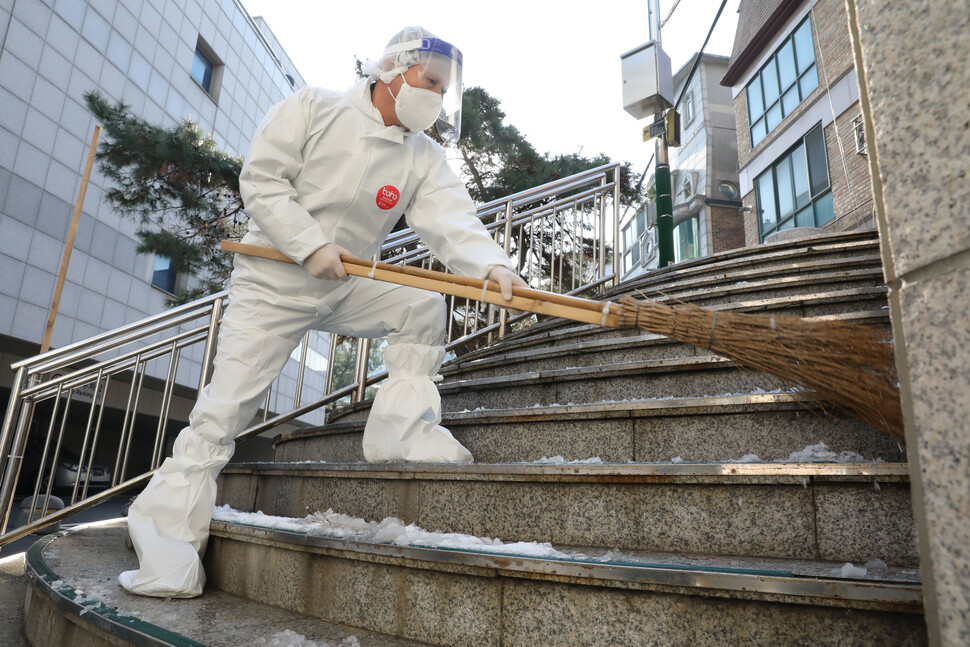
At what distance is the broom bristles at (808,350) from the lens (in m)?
1.85

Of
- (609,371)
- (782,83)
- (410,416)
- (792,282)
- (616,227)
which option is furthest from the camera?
(782,83)

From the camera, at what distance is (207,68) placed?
62.1 feet

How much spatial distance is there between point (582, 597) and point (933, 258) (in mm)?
1052

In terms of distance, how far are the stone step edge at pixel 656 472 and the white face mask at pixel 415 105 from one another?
1475 millimetres

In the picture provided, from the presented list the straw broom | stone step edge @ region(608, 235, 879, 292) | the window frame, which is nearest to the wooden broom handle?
the straw broom

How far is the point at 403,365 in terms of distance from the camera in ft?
8.94

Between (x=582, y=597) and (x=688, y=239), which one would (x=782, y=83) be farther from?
(x=582, y=597)

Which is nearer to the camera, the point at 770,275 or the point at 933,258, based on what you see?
the point at 933,258

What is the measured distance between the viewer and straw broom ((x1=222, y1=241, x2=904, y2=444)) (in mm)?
1862

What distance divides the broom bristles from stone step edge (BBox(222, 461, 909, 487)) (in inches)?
11.1

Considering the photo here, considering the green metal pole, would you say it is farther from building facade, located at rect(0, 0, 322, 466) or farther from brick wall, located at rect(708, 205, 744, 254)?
brick wall, located at rect(708, 205, 744, 254)

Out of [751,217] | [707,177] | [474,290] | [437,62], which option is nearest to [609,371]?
[474,290]

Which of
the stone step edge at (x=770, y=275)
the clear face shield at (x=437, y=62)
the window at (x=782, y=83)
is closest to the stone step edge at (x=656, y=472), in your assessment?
the clear face shield at (x=437, y=62)

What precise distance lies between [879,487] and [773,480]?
0.26 metres
